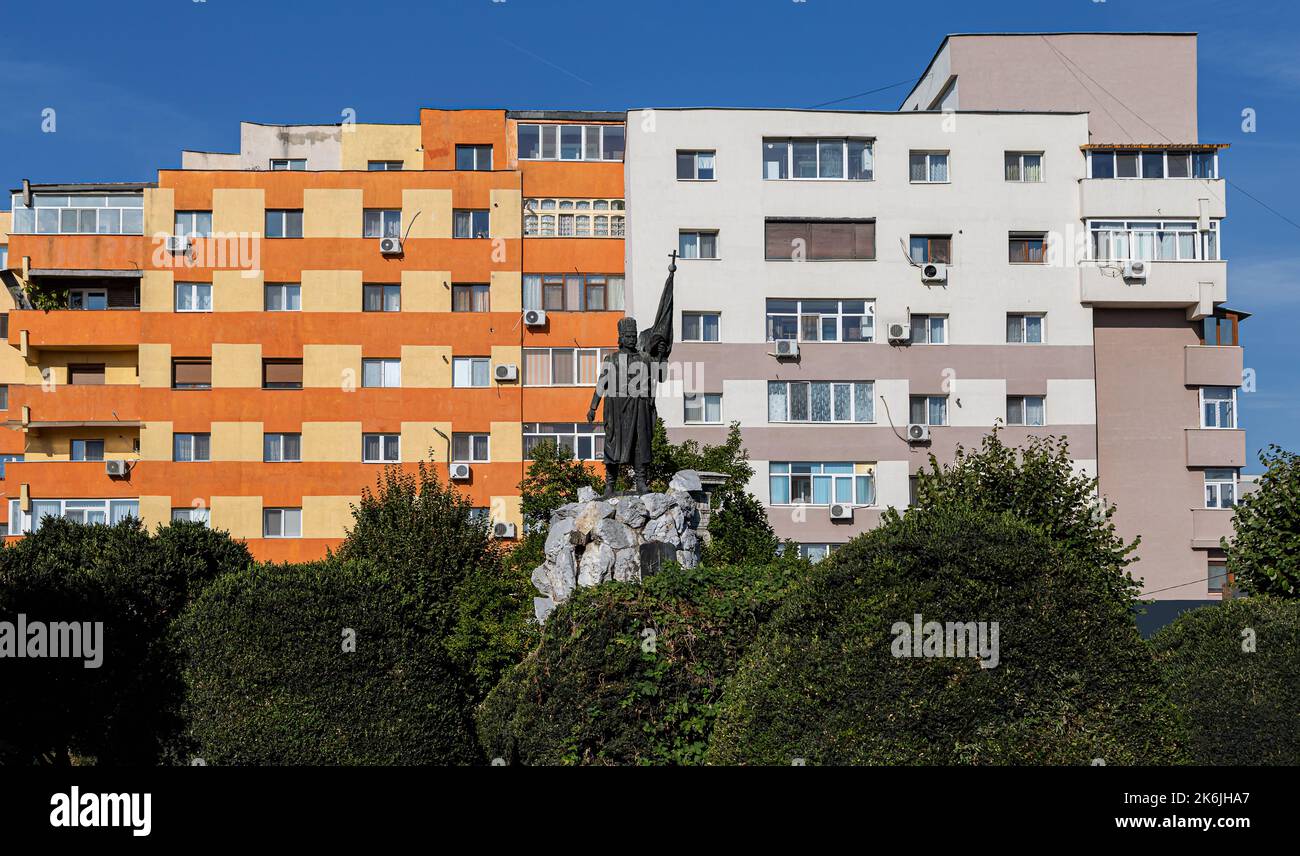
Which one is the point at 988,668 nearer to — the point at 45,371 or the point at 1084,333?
the point at 1084,333

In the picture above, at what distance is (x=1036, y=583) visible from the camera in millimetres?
15156

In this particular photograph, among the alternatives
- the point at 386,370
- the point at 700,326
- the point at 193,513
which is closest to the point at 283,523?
the point at 193,513

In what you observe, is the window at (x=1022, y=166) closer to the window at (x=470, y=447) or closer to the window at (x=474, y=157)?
the window at (x=474, y=157)

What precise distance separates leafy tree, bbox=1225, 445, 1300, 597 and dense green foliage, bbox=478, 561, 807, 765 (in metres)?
14.0

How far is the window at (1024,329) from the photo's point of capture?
1722 inches

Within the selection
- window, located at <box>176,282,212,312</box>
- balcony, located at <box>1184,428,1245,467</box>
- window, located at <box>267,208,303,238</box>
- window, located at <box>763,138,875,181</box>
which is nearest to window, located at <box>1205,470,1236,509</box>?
balcony, located at <box>1184,428,1245,467</box>

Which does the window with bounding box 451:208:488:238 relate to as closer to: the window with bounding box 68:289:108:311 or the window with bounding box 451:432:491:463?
the window with bounding box 451:432:491:463

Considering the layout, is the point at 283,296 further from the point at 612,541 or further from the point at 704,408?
the point at 612,541

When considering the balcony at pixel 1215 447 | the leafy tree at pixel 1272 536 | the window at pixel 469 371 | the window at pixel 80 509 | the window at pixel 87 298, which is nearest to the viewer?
the leafy tree at pixel 1272 536

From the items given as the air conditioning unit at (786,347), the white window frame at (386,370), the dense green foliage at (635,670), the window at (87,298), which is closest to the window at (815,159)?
the air conditioning unit at (786,347)

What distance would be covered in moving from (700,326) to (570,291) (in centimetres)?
467

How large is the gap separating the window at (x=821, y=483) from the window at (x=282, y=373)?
651 inches

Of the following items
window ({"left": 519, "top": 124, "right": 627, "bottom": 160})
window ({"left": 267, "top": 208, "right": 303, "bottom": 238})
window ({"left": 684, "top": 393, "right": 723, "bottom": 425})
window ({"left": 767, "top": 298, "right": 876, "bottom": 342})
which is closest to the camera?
window ({"left": 684, "top": 393, "right": 723, "bottom": 425})

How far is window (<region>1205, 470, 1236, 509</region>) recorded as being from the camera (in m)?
43.2
